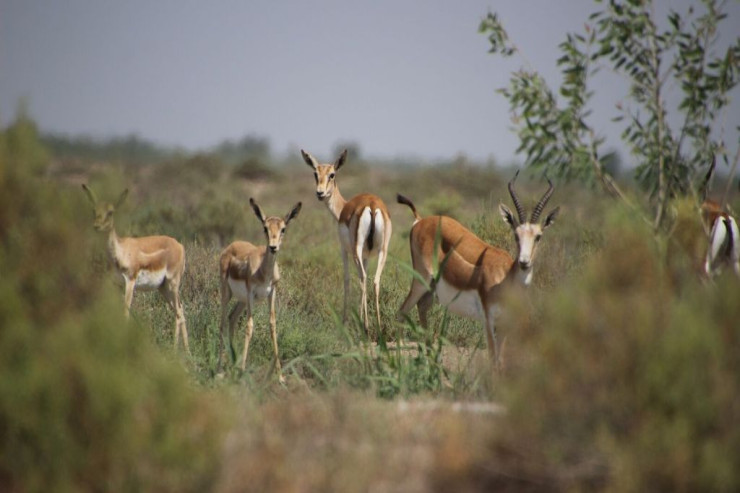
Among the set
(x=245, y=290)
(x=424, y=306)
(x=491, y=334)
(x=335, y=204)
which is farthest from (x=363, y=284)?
(x=491, y=334)

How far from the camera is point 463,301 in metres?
7.68

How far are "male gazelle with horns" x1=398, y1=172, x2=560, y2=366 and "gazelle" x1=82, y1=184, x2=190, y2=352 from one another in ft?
8.81

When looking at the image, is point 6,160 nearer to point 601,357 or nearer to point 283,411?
point 283,411

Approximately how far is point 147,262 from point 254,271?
58.3 inches

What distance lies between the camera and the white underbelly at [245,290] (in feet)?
27.0

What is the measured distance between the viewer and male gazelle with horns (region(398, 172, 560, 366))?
7.09 metres

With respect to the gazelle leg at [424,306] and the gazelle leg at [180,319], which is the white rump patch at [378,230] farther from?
the gazelle leg at [180,319]

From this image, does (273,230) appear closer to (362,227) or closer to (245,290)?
(245,290)

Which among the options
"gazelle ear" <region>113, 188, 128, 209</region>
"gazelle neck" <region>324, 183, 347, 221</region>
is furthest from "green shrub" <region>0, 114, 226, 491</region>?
"gazelle neck" <region>324, 183, 347, 221</region>

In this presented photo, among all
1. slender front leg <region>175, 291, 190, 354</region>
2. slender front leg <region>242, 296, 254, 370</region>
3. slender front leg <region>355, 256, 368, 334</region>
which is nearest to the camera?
slender front leg <region>242, 296, 254, 370</region>

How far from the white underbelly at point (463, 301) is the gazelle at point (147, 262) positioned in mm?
2658

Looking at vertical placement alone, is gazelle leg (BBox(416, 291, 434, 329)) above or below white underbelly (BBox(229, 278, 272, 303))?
below

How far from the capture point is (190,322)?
937 cm

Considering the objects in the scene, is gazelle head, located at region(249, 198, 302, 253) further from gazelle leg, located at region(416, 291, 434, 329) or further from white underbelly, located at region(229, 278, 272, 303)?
gazelle leg, located at region(416, 291, 434, 329)
